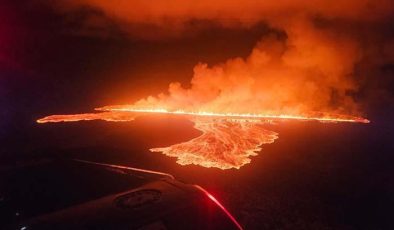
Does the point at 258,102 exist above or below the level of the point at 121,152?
above

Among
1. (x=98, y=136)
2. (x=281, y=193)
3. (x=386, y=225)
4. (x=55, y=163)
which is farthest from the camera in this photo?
(x=98, y=136)

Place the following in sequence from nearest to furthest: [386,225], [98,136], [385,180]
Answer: [386,225] < [385,180] < [98,136]

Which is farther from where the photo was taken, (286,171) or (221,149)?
(221,149)

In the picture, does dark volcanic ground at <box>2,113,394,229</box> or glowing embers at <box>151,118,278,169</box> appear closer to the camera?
dark volcanic ground at <box>2,113,394,229</box>

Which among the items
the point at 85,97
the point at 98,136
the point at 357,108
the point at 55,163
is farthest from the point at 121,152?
the point at 85,97

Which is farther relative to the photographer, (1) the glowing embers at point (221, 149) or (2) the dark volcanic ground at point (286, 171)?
(1) the glowing embers at point (221, 149)

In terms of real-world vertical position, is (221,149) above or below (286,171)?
above

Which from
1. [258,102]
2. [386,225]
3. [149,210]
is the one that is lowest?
[386,225]

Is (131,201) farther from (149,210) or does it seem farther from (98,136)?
(98,136)
